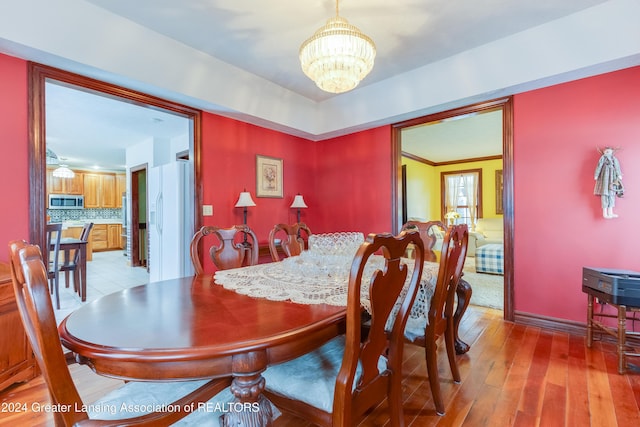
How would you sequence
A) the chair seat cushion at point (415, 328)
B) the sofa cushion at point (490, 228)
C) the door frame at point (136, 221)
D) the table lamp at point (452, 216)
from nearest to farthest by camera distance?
1. the chair seat cushion at point (415, 328)
2. the door frame at point (136, 221)
3. the sofa cushion at point (490, 228)
4. the table lamp at point (452, 216)

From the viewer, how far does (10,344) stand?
6.23 feet

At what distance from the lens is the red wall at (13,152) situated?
212 centimetres

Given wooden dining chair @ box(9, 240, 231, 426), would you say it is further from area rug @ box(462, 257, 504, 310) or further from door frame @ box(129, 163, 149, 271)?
door frame @ box(129, 163, 149, 271)

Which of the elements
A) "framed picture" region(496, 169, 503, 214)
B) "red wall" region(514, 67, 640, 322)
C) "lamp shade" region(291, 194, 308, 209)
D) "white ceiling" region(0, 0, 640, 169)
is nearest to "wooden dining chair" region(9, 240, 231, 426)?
"white ceiling" region(0, 0, 640, 169)

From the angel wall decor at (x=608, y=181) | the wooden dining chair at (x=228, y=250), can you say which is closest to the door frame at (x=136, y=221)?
the wooden dining chair at (x=228, y=250)

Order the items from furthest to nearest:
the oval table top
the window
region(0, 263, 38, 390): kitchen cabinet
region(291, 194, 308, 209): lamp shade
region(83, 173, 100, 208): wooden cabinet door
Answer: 1. region(83, 173, 100, 208): wooden cabinet door
2. the window
3. region(291, 194, 308, 209): lamp shade
4. region(0, 263, 38, 390): kitchen cabinet
5. the oval table top

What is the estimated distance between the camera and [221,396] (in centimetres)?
112

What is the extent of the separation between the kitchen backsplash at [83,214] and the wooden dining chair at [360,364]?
960 cm

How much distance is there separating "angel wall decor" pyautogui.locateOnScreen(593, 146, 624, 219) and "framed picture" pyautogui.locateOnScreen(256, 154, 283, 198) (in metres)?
3.41

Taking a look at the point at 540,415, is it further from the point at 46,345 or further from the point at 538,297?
the point at 46,345

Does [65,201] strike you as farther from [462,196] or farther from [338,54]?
[462,196]

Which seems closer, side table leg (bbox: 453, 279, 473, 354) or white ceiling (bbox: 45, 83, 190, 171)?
side table leg (bbox: 453, 279, 473, 354)

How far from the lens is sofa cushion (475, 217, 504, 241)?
6754 mm

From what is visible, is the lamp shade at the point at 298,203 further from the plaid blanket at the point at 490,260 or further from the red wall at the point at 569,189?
the plaid blanket at the point at 490,260
